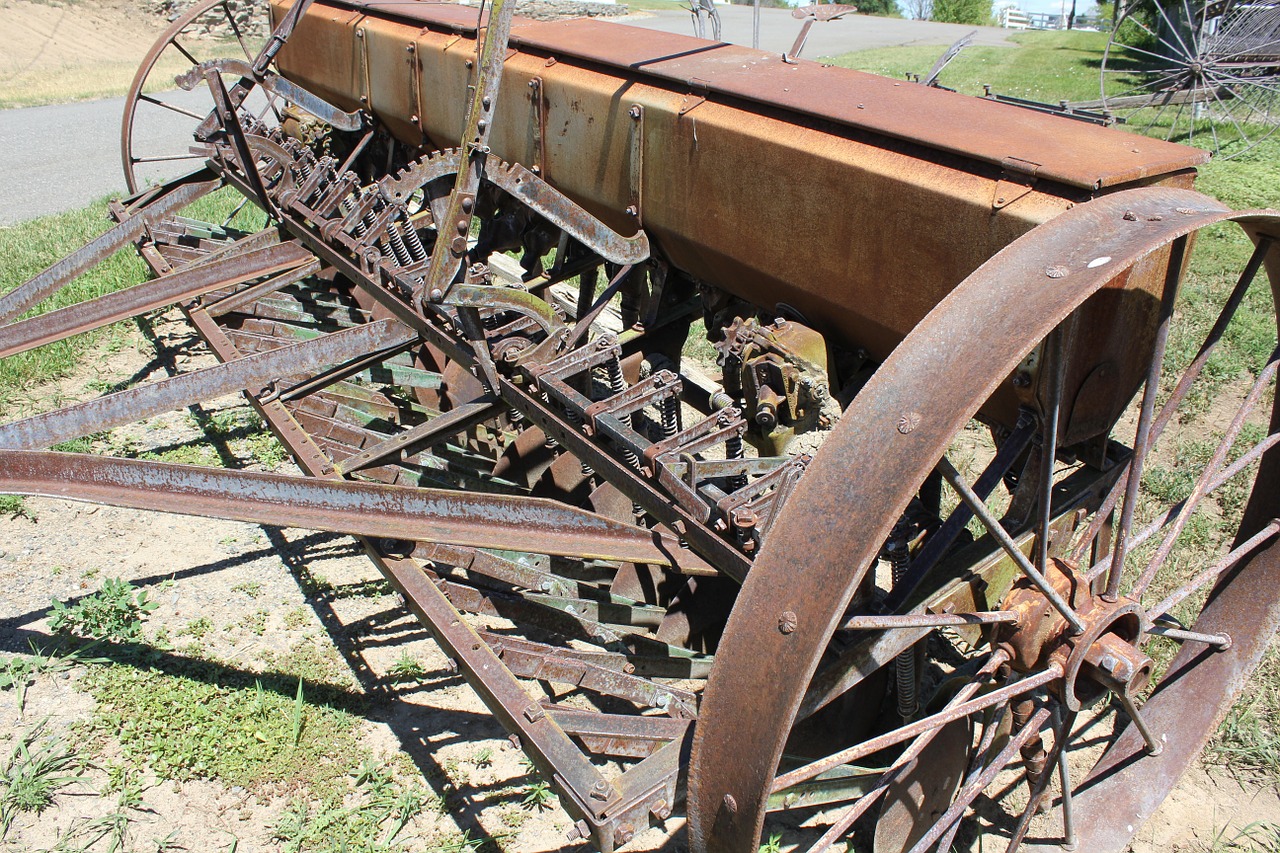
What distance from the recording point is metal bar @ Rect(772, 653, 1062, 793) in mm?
1708

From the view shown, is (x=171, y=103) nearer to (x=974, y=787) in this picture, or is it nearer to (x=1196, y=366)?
(x=1196, y=366)

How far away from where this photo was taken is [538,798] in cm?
282

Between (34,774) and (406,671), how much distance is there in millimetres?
1094

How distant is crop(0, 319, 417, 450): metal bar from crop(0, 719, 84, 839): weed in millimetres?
925

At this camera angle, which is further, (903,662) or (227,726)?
(227,726)

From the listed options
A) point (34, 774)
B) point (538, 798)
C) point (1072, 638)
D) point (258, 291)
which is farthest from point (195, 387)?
point (1072, 638)

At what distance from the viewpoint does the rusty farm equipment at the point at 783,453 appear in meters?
1.59

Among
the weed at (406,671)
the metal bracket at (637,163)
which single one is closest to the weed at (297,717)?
the weed at (406,671)

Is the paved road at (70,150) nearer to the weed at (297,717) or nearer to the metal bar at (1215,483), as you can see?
the metal bar at (1215,483)

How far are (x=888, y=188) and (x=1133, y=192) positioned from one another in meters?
0.62

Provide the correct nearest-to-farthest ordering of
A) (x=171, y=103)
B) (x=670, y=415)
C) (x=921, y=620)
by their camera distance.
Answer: (x=921, y=620) → (x=670, y=415) → (x=171, y=103)

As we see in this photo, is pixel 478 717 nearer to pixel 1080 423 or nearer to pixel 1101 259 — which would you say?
pixel 1080 423

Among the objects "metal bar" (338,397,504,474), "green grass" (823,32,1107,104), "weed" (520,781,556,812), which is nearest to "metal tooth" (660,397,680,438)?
"metal bar" (338,397,504,474)

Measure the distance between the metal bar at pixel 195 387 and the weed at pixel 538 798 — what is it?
1.52 metres
